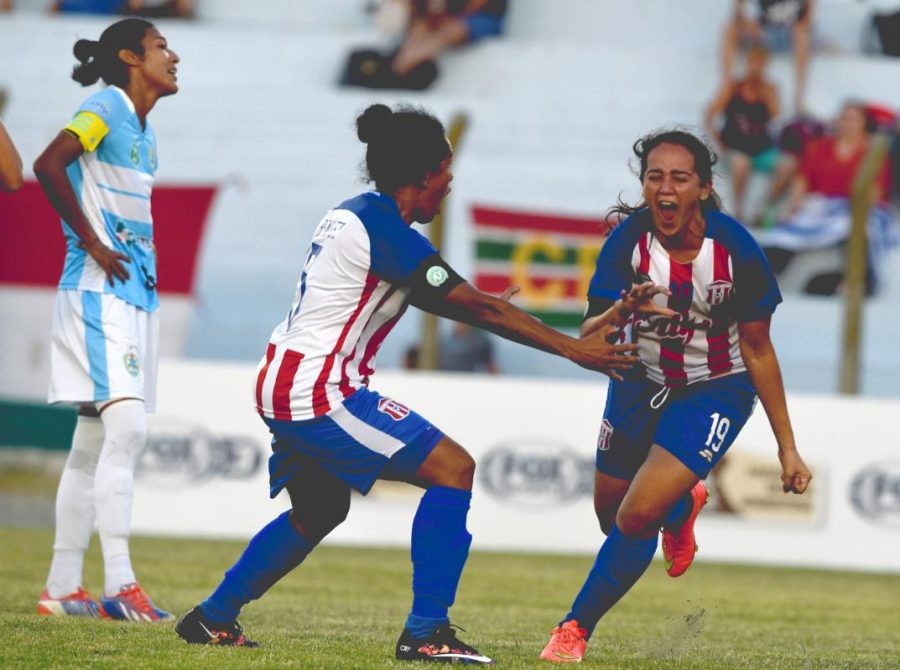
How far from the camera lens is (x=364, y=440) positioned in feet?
17.3

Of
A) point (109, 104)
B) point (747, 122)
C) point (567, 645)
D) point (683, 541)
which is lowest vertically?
point (567, 645)

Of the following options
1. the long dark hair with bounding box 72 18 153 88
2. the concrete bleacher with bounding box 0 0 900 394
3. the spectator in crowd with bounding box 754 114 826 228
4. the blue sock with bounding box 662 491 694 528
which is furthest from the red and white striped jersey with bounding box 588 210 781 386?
the spectator in crowd with bounding box 754 114 826 228

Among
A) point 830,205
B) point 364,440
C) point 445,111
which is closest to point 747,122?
point 830,205

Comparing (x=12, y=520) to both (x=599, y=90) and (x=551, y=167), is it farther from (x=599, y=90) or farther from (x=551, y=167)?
(x=599, y=90)

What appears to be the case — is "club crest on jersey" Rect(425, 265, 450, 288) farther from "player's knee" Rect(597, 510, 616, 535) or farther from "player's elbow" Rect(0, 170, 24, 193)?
"player's knee" Rect(597, 510, 616, 535)

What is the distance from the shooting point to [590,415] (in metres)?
12.4

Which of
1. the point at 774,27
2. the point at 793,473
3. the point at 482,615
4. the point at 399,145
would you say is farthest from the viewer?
the point at 774,27

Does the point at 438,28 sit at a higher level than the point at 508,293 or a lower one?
higher

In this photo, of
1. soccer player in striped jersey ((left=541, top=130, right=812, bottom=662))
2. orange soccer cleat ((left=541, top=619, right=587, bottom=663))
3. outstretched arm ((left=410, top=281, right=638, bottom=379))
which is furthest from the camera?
soccer player in striped jersey ((left=541, top=130, right=812, bottom=662))

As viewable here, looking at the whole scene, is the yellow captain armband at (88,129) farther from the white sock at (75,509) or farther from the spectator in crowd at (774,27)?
the spectator in crowd at (774,27)

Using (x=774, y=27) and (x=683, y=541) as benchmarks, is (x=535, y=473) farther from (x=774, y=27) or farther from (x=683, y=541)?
(x=774, y=27)

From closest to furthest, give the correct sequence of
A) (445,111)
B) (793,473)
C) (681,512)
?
(793,473) < (681,512) < (445,111)

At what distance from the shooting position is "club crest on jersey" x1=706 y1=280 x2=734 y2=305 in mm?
5801

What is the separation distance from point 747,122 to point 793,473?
10.8m
